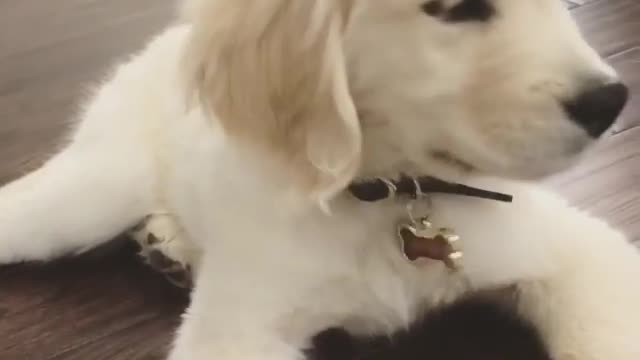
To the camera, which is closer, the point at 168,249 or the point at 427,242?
the point at 427,242

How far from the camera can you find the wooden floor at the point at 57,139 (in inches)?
57.0

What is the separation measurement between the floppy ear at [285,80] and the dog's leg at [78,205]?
Result: 1.25 feet

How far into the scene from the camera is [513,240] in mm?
1254

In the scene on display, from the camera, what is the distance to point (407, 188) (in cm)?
119

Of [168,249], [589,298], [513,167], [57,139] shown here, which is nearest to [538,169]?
[513,167]

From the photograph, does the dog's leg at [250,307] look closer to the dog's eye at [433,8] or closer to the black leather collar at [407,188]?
the black leather collar at [407,188]

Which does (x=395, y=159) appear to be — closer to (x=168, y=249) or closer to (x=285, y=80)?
(x=285, y=80)

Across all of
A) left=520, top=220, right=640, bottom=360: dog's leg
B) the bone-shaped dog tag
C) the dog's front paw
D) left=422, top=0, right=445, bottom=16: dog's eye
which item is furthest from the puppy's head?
the dog's front paw

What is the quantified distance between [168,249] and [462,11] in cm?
60

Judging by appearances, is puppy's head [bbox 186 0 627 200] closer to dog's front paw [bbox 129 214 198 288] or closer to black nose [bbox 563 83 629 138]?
black nose [bbox 563 83 629 138]

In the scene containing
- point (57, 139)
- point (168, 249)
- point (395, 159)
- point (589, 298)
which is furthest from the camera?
point (57, 139)

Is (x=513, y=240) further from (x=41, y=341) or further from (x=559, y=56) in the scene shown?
(x=41, y=341)

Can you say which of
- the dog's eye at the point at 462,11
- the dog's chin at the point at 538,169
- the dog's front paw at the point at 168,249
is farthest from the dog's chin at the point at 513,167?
the dog's front paw at the point at 168,249

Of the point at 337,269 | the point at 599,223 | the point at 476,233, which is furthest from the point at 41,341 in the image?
the point at 599,223
